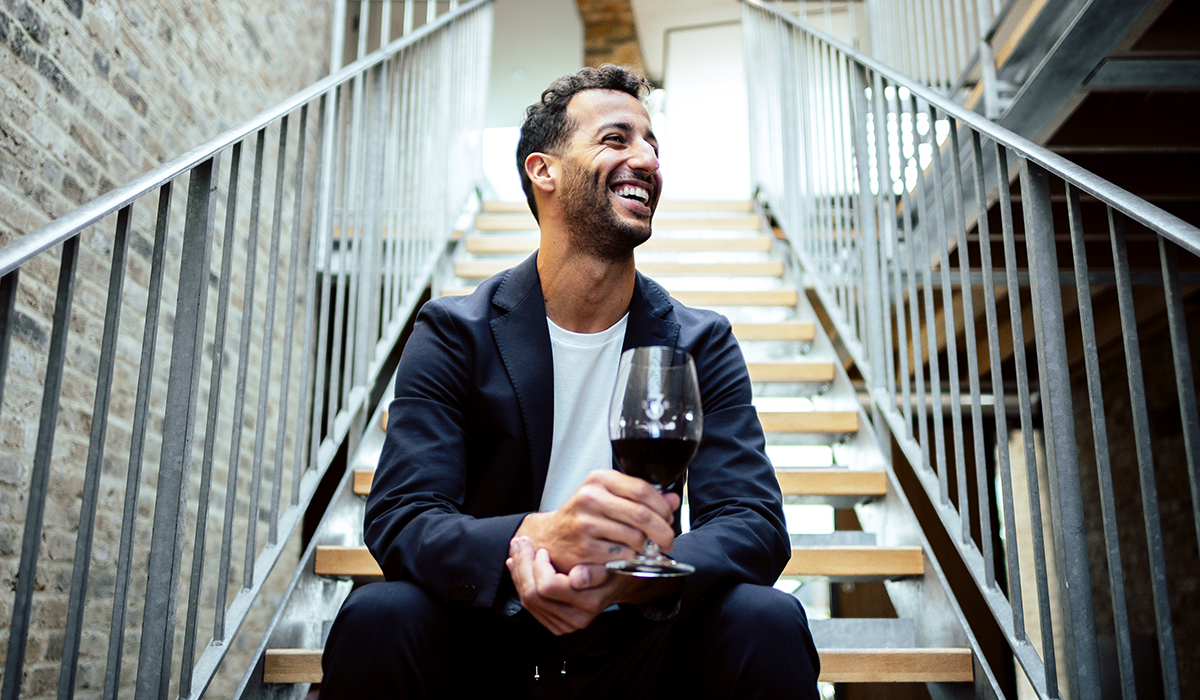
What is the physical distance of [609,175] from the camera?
1457mm

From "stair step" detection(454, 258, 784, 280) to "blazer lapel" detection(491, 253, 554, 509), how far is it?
1.94m

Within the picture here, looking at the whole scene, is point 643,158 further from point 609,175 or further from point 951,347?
point 951,347

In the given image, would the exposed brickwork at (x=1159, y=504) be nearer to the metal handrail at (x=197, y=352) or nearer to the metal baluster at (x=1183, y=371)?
the metal baluster at (x=1183, y=371)

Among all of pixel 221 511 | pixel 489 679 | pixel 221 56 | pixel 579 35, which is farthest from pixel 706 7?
pixel 489 679

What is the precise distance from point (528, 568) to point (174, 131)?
7.36ft

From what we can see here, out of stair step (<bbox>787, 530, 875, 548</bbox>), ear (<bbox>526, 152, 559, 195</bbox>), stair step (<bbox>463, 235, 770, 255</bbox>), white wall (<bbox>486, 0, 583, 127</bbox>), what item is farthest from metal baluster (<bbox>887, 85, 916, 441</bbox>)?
white wall (<bbox>486, 0, 583, 127</bbox>)

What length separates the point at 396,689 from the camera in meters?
1.00

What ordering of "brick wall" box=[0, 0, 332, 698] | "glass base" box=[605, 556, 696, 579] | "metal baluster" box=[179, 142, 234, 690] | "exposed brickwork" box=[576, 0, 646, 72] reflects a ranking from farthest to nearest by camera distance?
"exposed brickwork" box=[576, 0, 646, 72]
"brick wall" box=[0, 0, 332, 698]
"metal baluster" box=[179, 142, 234, 690]
"glass base" box=[605, 556, 696, 579]

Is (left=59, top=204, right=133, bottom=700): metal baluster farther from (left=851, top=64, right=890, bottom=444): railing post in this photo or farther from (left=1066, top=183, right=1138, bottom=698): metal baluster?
(left=851, top=64, right=890, bottom=444): railing post

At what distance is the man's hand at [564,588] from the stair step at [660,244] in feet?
9.12

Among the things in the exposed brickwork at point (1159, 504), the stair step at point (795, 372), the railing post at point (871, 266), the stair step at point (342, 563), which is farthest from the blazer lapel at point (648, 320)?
the exposed brickwork at point (1159, 504)

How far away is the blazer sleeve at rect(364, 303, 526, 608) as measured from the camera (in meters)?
1.03

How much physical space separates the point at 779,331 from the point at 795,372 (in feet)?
1.12

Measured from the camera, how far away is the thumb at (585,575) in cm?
93
